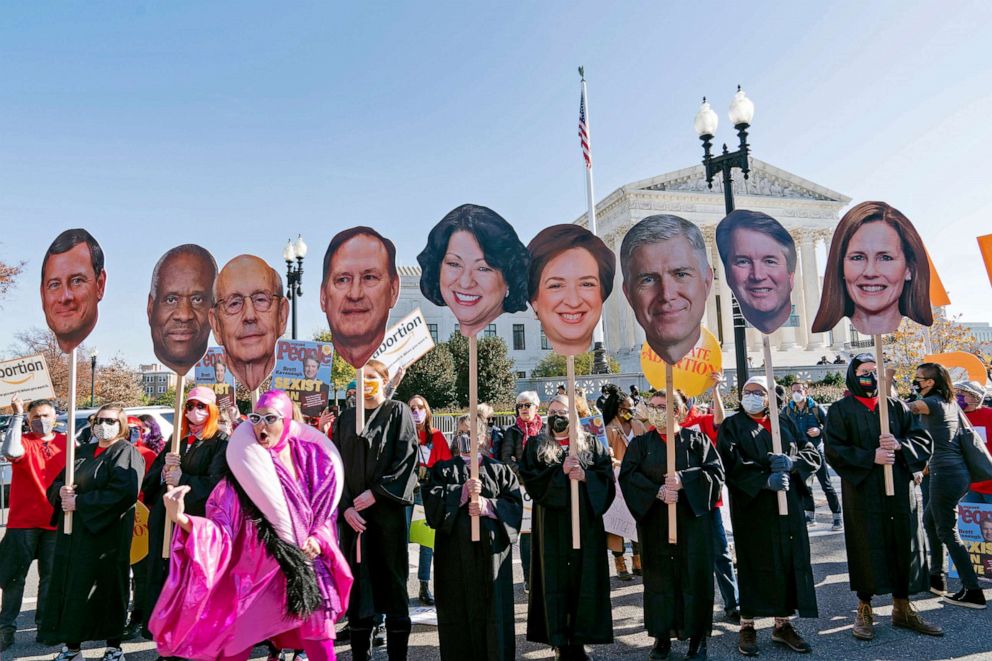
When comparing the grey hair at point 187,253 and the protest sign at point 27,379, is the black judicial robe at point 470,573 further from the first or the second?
the protest sign at point 27,379

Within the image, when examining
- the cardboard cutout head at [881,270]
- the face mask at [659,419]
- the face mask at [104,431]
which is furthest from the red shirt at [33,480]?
the cardboard cutout head at [881,270]

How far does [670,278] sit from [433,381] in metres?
32.4

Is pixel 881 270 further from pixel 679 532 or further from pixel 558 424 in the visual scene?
pixel 558 424

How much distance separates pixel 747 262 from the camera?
546 cm

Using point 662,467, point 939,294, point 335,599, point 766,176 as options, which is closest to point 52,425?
point 335,599

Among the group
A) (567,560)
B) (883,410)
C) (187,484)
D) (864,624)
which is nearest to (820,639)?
(864,624)

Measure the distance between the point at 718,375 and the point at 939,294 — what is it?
3993mm

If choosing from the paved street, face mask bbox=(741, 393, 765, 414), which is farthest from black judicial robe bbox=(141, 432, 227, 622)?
face mask bbox=(741, 393, 765, 414)

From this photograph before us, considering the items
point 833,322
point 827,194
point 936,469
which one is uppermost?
point 827,194

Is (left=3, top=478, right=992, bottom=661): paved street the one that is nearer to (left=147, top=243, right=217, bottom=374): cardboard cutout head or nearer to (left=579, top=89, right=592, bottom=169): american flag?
(left=147, top=243, right=217, bottom=374): cardboard cutout head

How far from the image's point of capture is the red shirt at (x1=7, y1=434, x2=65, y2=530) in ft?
17.5

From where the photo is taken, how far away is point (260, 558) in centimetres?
371

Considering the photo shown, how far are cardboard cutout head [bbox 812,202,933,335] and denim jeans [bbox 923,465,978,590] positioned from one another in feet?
4.77

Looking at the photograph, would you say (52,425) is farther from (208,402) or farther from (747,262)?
(747,262)
